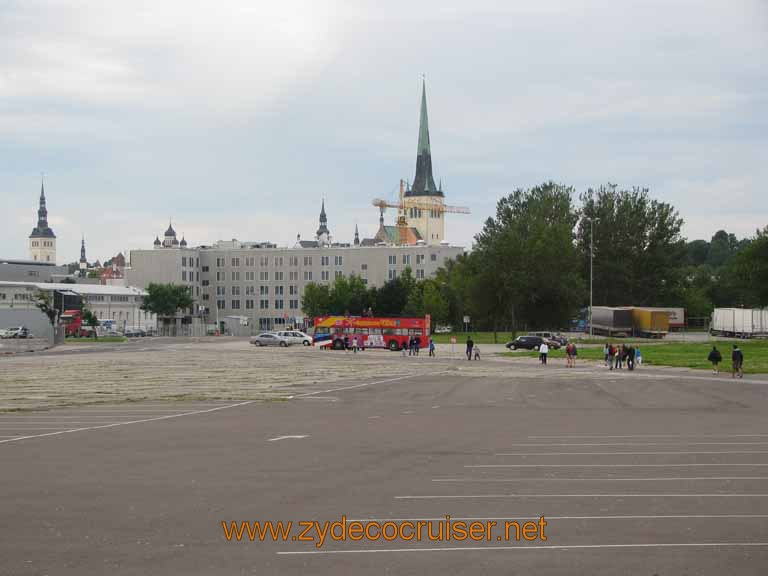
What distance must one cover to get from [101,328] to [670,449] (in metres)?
148

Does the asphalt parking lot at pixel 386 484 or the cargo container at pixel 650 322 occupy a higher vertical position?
the cargo container at pixel 650 322

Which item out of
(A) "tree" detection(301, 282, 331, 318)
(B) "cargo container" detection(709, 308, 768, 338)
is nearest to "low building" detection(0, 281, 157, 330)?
(A) "tree" detection(301, 282, 331, 318)

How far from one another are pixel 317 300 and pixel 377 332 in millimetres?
64131

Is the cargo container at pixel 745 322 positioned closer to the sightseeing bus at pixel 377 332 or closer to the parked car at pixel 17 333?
the sightseeing bus at pixel 377 332

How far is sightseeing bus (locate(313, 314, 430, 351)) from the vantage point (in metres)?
89.2

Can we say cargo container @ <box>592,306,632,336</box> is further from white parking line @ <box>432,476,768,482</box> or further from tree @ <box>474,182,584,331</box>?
white parking line @ <box>432,476,768,482</box>

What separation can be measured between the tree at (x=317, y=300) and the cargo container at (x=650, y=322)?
57.3 meters

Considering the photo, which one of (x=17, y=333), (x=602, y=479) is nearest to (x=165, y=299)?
(x=17, y=333)

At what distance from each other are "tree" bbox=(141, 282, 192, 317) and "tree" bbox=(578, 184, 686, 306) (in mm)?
72044

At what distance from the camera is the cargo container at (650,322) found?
350ft

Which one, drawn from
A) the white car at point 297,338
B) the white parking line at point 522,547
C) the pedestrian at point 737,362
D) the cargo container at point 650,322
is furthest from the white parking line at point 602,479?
the cargo container at point 650,322

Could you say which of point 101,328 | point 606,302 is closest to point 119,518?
point 606,302

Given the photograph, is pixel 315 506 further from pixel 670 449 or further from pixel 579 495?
pixel 670 449

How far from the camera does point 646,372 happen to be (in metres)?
52.2
